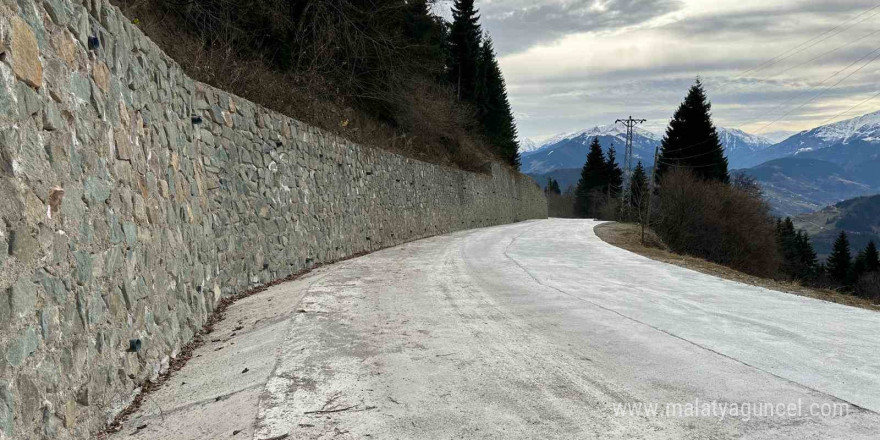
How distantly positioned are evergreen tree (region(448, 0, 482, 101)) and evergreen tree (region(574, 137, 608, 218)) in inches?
1426

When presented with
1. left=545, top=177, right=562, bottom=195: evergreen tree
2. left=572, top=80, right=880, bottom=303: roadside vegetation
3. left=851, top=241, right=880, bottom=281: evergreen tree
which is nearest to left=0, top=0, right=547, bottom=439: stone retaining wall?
left=572, top=80, right=880, bottom=303: roadside vegetation

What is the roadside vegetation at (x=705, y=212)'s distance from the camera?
37094mm

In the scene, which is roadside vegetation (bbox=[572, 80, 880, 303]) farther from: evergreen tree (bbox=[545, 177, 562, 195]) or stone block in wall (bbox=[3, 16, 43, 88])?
evergreen tree (bbox=[545, 177, 562, 195])

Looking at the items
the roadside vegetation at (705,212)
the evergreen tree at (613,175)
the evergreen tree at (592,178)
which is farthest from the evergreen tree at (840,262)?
the evergreen tree at (592,178)

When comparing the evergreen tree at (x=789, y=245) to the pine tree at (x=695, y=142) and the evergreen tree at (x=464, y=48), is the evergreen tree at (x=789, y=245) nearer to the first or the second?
the pine tree at (x=695, y=142)

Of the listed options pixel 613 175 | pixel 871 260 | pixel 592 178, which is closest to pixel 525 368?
pixel 613 175

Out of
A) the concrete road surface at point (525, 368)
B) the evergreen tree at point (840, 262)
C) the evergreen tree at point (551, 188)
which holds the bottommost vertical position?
the evergreen tree at point (840, 262)

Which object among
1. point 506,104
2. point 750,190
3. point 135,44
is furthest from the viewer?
point 506,104

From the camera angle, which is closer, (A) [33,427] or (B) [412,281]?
(A) [33,427]

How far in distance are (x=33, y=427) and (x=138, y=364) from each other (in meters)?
1.56

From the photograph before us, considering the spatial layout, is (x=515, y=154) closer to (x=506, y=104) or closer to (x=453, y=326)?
(x=506, y=104)

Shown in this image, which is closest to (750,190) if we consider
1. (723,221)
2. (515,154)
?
(723,221)

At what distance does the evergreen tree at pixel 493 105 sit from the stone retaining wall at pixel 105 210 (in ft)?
156

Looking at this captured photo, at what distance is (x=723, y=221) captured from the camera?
3812 centimetres
